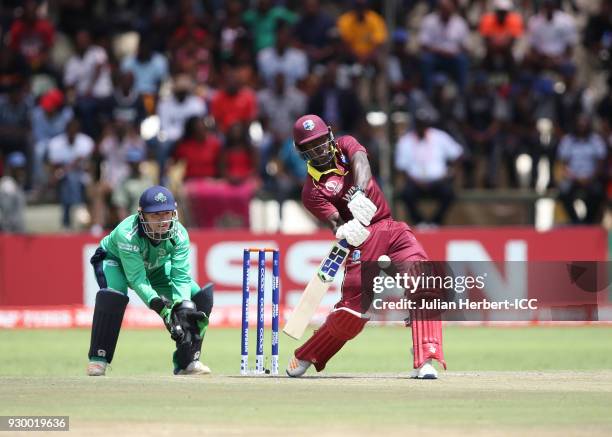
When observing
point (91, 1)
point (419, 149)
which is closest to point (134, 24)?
point (91, 1)

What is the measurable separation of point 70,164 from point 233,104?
8.74ft

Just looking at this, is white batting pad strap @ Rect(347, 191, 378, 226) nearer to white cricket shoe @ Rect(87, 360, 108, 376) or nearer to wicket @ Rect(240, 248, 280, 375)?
wicket @ Rect(240, 248, 280, 375)

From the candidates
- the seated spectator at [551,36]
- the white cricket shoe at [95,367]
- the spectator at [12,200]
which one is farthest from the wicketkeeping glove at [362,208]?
the seated spectator at [551,36]

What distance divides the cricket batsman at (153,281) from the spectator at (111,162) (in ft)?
29.3

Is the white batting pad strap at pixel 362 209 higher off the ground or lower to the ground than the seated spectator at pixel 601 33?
lower

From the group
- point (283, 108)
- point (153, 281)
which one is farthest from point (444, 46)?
point (153, 281)

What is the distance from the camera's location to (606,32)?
2319 cm

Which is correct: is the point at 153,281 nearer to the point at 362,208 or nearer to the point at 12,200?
the point at 362,208

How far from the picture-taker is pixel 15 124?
70.0 ft

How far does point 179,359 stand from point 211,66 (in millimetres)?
11485

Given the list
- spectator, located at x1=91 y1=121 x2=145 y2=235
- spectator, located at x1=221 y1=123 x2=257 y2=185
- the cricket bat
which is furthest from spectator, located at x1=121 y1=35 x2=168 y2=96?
the cricket bat

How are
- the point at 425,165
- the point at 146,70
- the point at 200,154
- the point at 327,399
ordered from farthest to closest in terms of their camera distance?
the point at 146,70 < the point at 425,165 < the point at 200,154 < the point at 327,399

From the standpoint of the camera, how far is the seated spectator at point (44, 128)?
842 inches

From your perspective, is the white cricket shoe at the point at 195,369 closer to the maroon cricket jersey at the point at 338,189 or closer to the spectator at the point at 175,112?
the maroon cricket jersey at the point at 338,189
